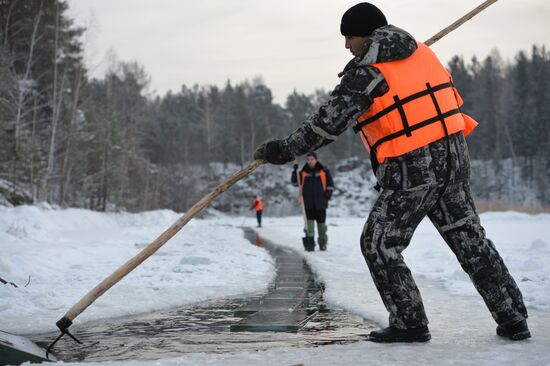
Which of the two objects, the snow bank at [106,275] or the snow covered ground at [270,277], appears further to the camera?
the snow bank at [106,275]

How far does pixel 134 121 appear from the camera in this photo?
48781 millimetres

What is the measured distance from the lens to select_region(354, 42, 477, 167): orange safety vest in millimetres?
3109

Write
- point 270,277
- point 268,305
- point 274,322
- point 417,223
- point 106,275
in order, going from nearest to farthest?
point 417,223, point 274,322, point 268,305, point 106,275, point 270,277

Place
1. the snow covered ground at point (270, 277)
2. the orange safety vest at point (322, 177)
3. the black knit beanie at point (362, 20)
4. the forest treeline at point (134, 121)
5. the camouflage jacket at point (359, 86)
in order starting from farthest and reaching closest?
the forest treeline at point (134, 121) → the orange safety vest at point (322, 177) → the black knit beanie at point (362, 20) → the camouflage jacket at point (359, 86) → the snow covered ground at point (270, 277)

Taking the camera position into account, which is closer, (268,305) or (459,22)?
(459,22)

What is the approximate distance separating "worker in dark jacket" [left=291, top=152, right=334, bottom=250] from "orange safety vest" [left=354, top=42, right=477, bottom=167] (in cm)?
828

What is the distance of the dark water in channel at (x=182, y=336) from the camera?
3.22 metres

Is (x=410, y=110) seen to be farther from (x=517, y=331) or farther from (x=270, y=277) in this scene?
(x=270, y=277)

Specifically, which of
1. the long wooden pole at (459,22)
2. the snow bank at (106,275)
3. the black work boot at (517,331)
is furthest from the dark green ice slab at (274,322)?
the long wooden pole at (459,22)

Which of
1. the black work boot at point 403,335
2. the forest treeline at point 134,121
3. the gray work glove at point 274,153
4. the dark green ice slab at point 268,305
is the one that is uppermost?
the forest treeline at point 134,121

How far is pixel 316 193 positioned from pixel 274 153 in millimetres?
8478

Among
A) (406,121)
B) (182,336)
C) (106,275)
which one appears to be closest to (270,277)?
(106,275)

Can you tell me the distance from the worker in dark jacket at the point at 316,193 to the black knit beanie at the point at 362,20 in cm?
816

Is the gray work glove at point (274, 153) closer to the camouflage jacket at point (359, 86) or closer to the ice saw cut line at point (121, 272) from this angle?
the ice saw cut line at point (121, 272)
